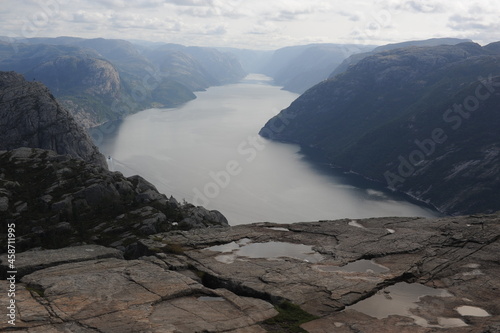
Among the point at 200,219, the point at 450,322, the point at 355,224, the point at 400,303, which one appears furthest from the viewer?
the point at 200,219

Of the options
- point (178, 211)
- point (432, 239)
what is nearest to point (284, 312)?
point (432, 239)

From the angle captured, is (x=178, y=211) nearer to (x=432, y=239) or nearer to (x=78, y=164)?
(x=78, y=164)

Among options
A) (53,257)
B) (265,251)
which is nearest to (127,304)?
(53,257)

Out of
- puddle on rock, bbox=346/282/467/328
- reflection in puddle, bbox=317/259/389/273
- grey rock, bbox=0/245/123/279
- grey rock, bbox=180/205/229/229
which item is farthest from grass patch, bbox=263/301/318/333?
grey rock, bbox=180/205/229/229

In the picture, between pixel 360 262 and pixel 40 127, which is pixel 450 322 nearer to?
pixel 360 262

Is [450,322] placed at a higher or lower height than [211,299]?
higher

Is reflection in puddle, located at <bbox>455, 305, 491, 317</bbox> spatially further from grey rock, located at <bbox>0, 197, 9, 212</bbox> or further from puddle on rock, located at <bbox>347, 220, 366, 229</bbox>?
grey rock, located at <bbox>0, 197, 9, 212</bbox>

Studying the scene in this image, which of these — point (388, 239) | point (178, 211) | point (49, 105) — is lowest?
point (178, 211)
